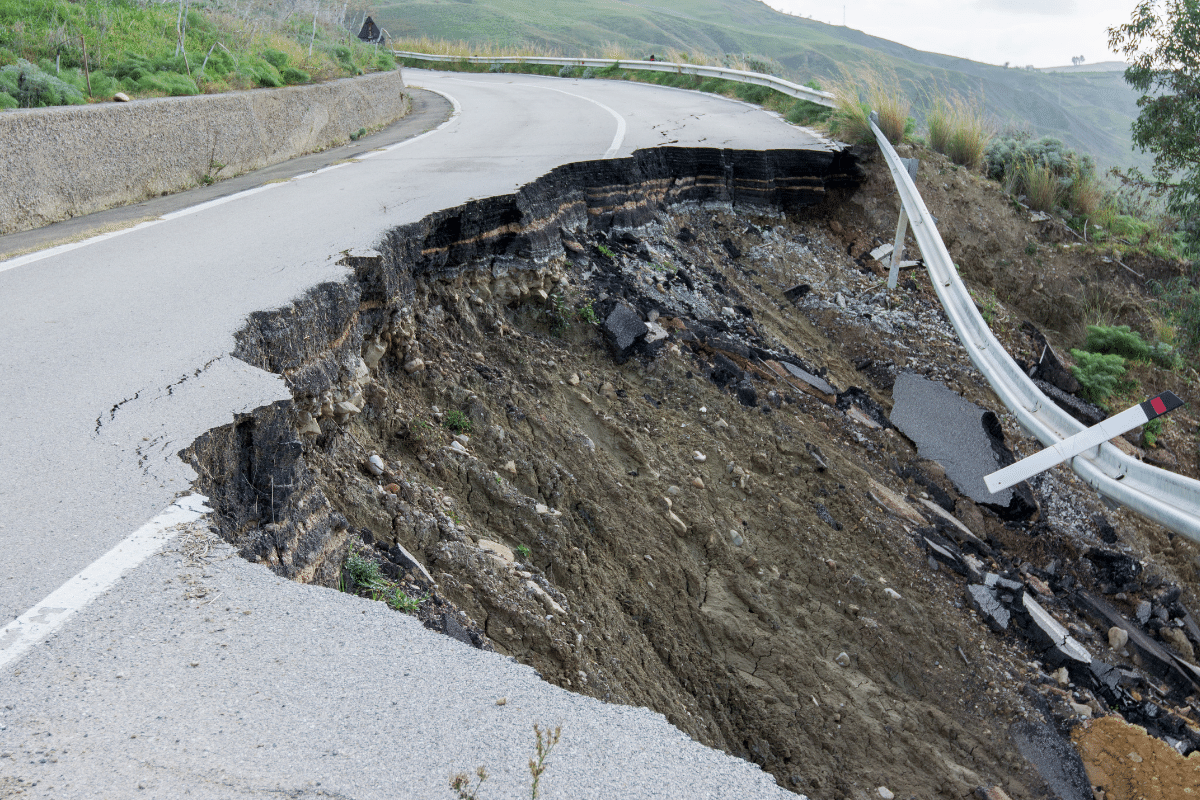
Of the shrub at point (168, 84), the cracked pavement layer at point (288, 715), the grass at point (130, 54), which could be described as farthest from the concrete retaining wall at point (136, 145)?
the cracked pavement layer at point (288, 715)

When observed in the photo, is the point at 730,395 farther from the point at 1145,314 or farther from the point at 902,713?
the point at 1145,314

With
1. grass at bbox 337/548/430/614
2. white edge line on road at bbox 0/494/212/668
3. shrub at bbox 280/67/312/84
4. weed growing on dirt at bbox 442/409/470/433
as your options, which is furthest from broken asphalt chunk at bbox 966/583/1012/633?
shrub at bbox 280/67/312/84

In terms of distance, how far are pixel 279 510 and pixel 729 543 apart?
3.60 meters

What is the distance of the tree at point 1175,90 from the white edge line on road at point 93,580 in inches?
546

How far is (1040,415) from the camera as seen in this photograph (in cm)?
618

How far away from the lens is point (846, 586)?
607cm

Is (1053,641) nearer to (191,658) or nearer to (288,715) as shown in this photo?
(288,715)

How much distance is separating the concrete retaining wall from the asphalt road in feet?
8.01

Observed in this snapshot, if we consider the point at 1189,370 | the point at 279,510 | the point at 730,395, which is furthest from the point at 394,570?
the point at 1189,370

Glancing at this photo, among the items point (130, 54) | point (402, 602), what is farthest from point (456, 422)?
point (130, 54)

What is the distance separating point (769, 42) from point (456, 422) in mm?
85881

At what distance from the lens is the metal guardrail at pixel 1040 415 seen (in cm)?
469

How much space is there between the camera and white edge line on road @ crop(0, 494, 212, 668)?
241 centimetres

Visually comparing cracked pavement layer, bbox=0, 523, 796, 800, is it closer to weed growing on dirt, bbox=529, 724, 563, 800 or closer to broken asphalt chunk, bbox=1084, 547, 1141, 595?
weed growing on dirt, bbox=529, 724, 563, 800
